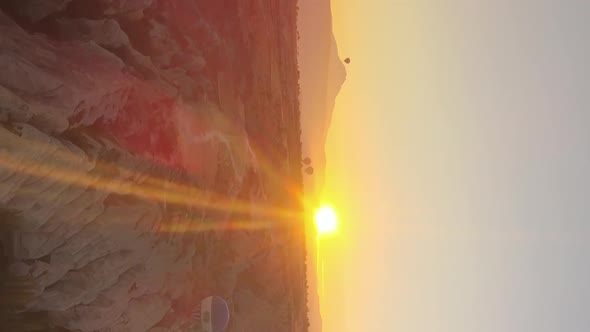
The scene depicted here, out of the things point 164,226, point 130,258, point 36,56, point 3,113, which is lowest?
point 130,258

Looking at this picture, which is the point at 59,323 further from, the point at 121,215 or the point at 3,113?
the point at 3,113

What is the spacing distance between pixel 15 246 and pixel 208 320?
20.5 ft

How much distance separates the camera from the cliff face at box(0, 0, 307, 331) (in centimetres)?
770

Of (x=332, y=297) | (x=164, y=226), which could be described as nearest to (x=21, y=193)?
(x=164, y=226)

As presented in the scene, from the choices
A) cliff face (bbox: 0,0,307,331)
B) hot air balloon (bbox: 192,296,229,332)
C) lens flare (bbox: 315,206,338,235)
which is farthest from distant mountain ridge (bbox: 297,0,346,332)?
hot air balloon (bbox: 192,296,229,332)

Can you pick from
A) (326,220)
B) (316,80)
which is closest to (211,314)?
(326,220)

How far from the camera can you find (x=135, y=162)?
33.1 feet

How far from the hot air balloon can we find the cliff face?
37cm

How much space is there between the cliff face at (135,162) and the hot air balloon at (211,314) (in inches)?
14.6

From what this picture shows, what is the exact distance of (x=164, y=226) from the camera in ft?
37.7

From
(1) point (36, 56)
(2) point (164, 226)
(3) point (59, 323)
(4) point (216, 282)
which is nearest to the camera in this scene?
(1) point (36, 56)

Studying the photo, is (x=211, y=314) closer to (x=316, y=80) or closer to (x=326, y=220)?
(x=326, y=220)

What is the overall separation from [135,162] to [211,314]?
519 cm

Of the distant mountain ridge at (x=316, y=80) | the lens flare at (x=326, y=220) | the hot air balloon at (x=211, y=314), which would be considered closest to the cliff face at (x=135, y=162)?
the hot air balloon at (x=211, y=314)
